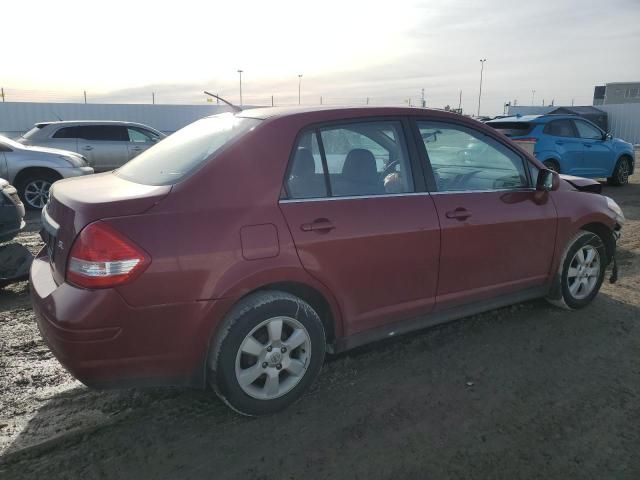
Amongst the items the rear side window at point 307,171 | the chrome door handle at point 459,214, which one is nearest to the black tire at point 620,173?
the chrome door handle at point 459,214

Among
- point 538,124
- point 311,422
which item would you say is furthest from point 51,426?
point 538,124

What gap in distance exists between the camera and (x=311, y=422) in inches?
111

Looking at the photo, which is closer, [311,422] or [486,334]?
[311,422]

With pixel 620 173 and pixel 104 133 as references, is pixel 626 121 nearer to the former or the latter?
pixel 620 173

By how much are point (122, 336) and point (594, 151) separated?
37.9 ft

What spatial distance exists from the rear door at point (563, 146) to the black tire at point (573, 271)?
21.1 feet

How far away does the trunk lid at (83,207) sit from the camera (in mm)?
2443

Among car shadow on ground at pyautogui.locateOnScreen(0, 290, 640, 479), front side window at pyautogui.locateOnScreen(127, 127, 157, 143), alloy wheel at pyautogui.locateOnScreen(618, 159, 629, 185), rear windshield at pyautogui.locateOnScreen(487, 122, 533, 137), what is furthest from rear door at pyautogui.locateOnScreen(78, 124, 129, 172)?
alloy wheel at pyautogui.locateOnScreen(618, 159, 629, 185)

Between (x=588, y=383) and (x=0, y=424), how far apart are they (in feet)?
11.5

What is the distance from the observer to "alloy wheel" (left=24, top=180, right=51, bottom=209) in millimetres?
8820

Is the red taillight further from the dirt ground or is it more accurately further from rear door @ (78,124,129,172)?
rear door @ (78,124,129,172)

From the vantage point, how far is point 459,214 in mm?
3389

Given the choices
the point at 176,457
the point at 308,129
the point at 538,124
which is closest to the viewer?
the point at 176,457

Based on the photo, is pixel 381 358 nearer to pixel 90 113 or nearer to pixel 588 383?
pixel 588 383
